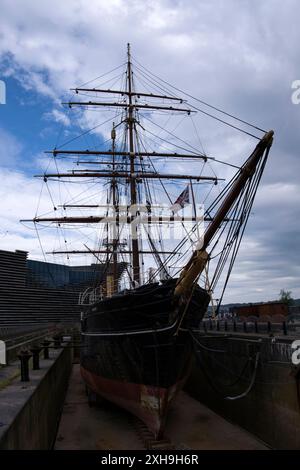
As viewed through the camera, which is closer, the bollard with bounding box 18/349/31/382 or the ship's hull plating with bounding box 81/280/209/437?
the bollard with bounding box 18/349/31/382

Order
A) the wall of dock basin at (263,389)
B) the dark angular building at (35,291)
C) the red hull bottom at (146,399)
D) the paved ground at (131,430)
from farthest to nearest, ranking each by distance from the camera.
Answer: the dark angular building at (35,291) < the paved ground at (131,430) < the red hull bottom at (146,399) < the wall of dock basin at (263,389)

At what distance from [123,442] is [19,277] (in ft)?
158

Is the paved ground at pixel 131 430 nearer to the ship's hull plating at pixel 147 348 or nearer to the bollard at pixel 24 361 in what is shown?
the ship's hull plating at pixel 147 348

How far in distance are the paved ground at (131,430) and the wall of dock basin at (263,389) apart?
1.42ft

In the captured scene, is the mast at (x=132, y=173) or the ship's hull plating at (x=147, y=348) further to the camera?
the mast at (x=132, y=173)

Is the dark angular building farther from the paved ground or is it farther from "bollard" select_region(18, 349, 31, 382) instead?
"bollard" select_region(18, 349, 31, 382)

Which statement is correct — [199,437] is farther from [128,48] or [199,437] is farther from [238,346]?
[128,48]

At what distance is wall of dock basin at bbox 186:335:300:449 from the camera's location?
1083cm

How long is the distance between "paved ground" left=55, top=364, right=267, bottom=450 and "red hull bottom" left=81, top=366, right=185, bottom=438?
2.74ft

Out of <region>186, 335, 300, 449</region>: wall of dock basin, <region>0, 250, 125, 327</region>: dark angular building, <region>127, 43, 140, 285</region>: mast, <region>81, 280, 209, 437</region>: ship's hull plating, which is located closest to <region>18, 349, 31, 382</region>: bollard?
<region>81, 280, 209, 437</region>: ship's hull plating

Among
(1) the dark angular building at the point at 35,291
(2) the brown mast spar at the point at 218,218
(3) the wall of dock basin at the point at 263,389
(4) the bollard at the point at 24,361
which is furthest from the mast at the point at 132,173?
(1) the dark angular building at the point at 35,291

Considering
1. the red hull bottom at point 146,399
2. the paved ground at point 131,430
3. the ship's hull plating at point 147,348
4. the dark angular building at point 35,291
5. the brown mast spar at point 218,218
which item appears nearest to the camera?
the brown mast spar at point 218,218

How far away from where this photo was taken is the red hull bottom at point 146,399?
1168 centimetres

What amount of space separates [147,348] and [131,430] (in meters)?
3.49
